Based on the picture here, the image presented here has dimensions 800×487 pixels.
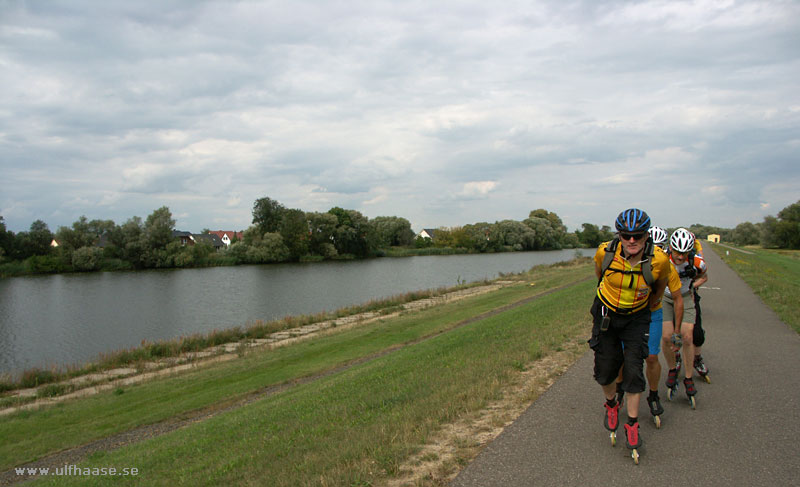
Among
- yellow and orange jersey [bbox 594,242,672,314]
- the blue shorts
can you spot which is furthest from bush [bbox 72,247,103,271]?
yellow and orange jersey [bbox 594,242,672,314]

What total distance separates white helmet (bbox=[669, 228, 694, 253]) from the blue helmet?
2367mm

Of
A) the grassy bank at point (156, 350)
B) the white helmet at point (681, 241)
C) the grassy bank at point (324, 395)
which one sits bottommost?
the grassy bank at point (156, 350)

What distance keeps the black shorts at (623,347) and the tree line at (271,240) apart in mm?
75585

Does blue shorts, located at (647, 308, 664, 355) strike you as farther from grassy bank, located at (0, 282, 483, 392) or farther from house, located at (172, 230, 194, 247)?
house, located at (172, 230, 194, 247)

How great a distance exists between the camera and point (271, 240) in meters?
81.2

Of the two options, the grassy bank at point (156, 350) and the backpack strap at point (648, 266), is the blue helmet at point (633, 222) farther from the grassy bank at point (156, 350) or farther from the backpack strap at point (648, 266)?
the grassy bank at point (156, 350)

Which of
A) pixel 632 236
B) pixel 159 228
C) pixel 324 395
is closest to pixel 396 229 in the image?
pixel 159 228

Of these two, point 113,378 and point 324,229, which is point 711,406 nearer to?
point 113,378

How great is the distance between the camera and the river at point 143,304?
2422cm

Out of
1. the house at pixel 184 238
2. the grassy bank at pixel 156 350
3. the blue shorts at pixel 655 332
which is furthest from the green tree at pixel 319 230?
the blue shorts at pixel 655 332

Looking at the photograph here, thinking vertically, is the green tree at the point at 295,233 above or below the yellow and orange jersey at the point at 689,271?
above

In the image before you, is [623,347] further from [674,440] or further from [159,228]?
[159,228]

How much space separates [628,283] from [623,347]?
0.63 metres

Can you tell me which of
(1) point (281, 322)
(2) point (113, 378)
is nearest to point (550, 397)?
(2) point (113, 378)
